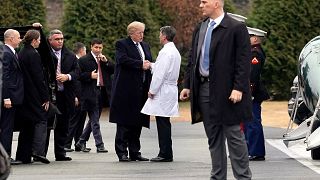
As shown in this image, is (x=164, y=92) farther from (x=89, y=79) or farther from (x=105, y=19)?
(x=105, y=19)

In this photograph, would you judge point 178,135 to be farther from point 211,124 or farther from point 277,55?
point 277,55

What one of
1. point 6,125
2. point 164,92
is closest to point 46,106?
point 6,125

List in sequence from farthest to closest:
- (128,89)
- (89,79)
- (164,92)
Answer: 1. (89,79)
2. (128,89)
3. (164,92)

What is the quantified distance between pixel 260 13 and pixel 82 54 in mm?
18031

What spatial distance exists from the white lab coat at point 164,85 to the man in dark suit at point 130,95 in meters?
0.28

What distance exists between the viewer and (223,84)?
10.7 metres

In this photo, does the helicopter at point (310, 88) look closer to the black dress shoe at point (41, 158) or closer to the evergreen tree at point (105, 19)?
the black dress shoe at point (41, 158)

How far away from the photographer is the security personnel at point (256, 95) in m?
15.4

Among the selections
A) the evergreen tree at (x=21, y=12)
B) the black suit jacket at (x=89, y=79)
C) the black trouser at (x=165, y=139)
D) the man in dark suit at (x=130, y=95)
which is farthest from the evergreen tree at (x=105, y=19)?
the black trouser at (x=165, y=139)

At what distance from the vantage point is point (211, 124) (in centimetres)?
1093

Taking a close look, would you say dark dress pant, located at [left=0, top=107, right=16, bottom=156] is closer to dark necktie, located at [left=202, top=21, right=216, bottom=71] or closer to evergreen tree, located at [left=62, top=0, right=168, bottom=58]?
dark necktie, located at [left=202, top=21, right=216, bottom=71]

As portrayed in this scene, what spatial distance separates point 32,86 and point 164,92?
181 cm

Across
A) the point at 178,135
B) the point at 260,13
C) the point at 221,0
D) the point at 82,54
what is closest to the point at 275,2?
the point at 260,13

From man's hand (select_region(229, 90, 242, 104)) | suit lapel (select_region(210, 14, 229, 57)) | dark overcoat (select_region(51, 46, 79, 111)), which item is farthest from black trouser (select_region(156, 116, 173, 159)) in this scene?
man's hand (select_region(229, 90, 242, 104))
